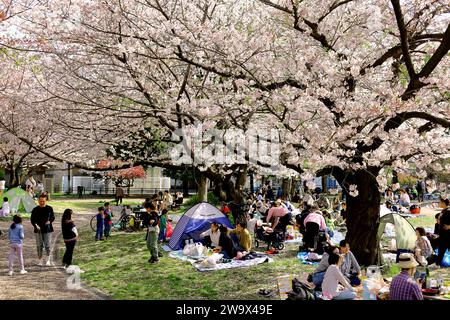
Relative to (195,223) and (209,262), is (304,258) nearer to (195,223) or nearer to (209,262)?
(209,262)

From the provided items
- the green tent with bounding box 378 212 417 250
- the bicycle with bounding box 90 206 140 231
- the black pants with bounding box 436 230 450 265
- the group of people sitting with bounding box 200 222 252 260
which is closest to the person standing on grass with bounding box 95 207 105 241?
the bicycle with bounding box 90 206 140 231

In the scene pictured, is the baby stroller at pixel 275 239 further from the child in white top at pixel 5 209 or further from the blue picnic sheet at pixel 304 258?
the child in white top at pixel 5 209

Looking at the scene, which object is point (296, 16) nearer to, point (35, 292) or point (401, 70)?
point (401, 70)

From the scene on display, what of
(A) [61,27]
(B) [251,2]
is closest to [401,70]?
(B) [251,2]

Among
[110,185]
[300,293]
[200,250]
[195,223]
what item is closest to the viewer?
[300,293]

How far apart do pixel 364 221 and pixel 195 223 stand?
17.0ft

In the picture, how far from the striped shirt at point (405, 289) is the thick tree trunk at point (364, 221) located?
13.4 feet

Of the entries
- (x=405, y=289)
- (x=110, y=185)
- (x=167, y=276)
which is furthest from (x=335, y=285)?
(x=110, y=185)

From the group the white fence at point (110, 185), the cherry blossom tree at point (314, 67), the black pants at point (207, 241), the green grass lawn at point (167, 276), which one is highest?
the cherry blossom tree at point (314, 67)

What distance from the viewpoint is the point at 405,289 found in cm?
657

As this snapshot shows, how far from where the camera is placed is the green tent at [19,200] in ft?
72.5

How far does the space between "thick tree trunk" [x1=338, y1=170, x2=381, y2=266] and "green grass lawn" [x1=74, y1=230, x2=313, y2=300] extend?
131 cm

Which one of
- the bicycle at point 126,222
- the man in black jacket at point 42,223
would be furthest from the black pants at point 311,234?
the bicycle at point 126,222

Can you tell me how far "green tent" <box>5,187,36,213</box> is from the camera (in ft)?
72.5
